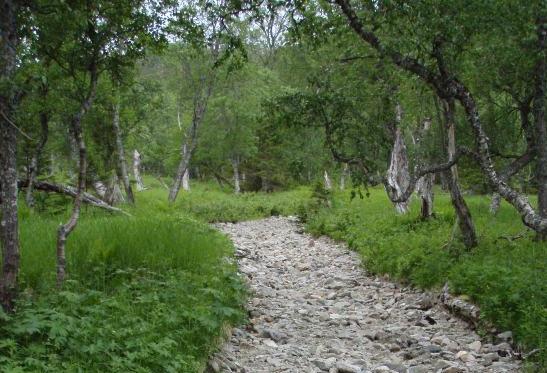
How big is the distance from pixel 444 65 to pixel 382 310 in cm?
500

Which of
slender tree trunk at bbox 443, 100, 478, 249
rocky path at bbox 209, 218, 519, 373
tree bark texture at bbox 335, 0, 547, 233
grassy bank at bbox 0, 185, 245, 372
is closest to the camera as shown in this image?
grassy bank at bbox 0, 185, 245, 372

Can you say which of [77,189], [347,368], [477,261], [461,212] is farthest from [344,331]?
[77,189]

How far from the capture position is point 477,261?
33.0 ft

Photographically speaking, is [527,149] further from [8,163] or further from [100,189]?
[100,189]

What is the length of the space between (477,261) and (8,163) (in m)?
8.59

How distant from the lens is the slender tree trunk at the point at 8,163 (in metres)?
5.96

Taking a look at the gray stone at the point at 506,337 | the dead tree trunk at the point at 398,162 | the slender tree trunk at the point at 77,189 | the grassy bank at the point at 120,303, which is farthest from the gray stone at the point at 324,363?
the dead tree trunk at the point at 398,162

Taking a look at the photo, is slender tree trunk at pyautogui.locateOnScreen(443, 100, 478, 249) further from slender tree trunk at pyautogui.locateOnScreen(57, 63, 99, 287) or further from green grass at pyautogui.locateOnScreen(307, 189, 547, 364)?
slender tree trunk at pyautogui.locateOnScreen(57, 63, 99, 287)

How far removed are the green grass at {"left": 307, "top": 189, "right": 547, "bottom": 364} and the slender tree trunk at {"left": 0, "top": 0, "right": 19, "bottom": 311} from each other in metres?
6.68

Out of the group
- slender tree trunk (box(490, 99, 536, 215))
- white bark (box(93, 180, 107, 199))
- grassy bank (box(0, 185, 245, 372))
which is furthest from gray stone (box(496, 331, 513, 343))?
white bark (box(93, 180, 107, 199))

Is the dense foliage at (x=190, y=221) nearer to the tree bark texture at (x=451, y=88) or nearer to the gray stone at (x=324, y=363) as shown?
the tree bark texture at (x=451, y=88)

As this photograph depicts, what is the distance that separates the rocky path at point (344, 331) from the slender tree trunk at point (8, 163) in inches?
107

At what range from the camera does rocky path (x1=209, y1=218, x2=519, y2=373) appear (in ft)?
23.2

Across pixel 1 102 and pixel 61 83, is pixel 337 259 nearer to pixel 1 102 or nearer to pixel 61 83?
pixel 61 83
